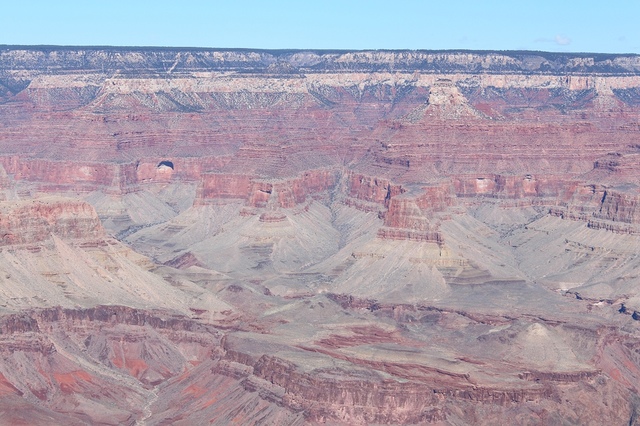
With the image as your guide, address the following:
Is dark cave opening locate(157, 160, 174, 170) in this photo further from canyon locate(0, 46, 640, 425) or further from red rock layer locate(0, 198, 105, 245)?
red rock layer locate(0, 198, 105, 245)

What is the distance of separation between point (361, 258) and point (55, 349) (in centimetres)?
3412

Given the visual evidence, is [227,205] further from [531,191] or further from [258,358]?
[258,358]

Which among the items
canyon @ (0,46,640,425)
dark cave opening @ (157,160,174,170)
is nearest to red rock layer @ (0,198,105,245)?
canyon @ (0,46,640,425)

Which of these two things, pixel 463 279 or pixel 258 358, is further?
pixel 463 279

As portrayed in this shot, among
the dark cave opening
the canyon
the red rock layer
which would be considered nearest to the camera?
the canyon

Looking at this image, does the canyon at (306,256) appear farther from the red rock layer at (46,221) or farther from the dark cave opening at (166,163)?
the dark cave opening at (166,163)

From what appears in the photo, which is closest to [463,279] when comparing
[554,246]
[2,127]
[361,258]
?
[361,258]

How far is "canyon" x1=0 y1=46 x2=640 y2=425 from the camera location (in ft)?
250

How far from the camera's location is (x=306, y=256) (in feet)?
397

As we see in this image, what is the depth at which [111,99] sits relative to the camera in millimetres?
166250

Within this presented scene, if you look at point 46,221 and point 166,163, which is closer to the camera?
point 46,221

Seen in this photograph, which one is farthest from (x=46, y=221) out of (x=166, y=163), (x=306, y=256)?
(x=166, y=163)

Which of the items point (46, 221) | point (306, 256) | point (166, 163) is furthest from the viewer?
point (166, 163)

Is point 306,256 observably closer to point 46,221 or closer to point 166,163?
point 46,221
